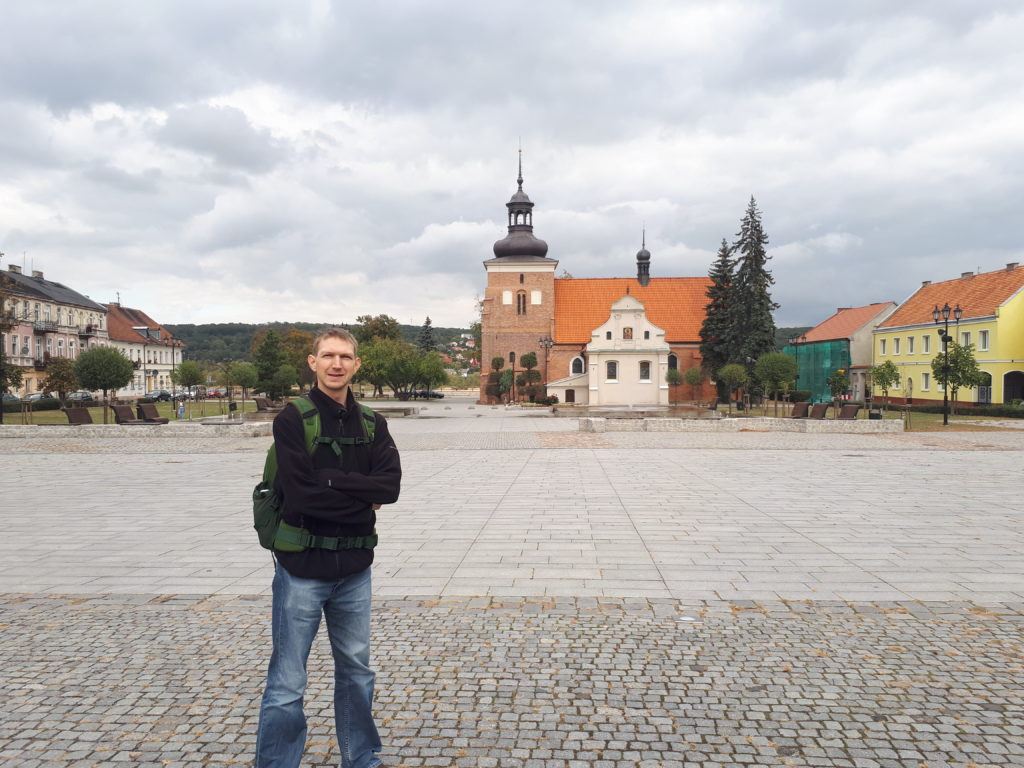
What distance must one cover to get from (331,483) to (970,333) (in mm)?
55191

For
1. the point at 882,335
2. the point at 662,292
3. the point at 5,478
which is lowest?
the point at 5,478

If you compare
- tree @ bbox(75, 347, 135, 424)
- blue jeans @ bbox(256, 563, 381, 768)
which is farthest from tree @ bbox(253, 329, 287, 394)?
blue jeans @ bbox(256, 563, 381, 768)

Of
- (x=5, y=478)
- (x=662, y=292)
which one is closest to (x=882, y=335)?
(x=662, y=292)

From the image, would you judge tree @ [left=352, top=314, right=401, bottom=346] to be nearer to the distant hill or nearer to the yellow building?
the distant hill

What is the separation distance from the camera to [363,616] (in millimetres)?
3258

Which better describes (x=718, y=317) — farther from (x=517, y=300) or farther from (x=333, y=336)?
(x=333, y=336)

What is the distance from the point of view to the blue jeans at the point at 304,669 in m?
3.05

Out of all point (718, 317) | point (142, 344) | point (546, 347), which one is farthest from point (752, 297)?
point (142, 344)

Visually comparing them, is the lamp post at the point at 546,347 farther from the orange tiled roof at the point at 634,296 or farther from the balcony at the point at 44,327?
the balcony at the point at 44,327

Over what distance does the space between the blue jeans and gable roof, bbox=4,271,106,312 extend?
210ft

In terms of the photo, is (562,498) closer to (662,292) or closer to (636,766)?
(636,766)

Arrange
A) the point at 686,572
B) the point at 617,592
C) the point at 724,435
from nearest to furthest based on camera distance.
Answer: the point at 617,592 < the point at 686,572 < the point at 724,435

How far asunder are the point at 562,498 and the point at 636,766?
7594 millimetres

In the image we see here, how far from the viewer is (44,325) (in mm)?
59531
